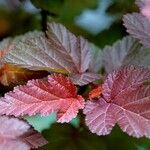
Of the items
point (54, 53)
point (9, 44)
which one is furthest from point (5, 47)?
point (54, 53)

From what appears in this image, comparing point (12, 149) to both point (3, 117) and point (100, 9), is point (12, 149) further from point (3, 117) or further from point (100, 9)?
point (100, 9)

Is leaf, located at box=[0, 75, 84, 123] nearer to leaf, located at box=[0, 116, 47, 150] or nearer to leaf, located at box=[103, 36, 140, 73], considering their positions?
leaf, located at box=[0, 116, 47, 150]

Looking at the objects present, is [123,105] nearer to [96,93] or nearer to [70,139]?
[96,93]

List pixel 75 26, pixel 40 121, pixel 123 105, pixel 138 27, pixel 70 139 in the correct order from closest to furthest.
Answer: pixel 123 105
pixel 138 27
pixel 70 139
pixel 40 121
pixel 75 26

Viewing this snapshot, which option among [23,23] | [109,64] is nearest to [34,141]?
[109,64]

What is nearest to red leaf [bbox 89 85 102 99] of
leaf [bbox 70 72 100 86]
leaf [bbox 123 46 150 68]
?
leaf [bbox 70 72 100 86]

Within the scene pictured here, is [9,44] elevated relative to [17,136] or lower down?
elevated
